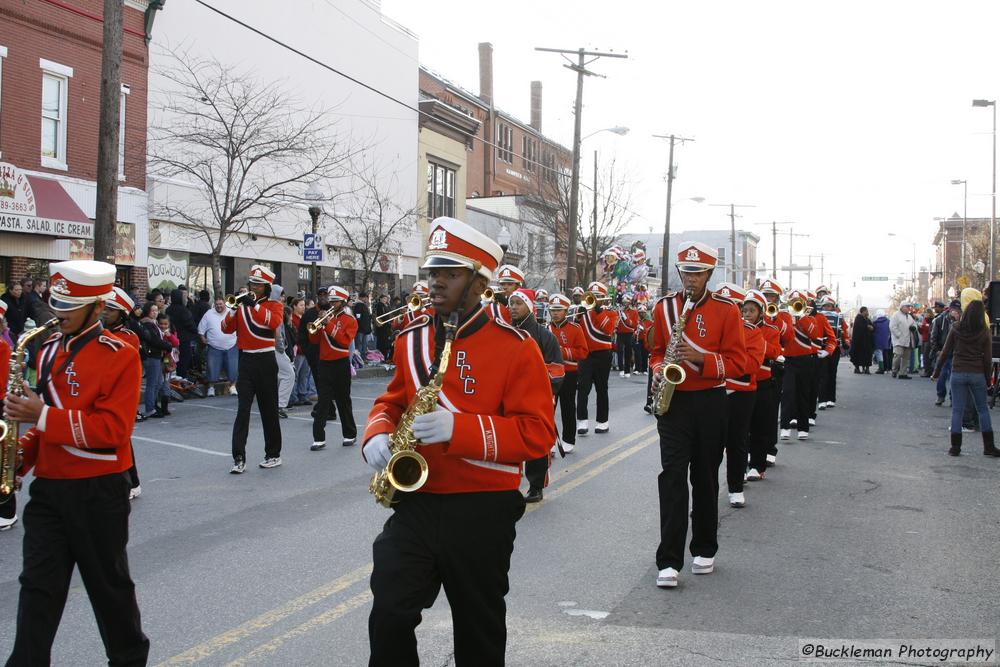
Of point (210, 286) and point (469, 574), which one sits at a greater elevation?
point (210, 286)

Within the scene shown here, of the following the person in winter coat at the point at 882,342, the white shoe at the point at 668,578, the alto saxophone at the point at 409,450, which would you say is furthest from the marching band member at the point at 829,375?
the alto saxophone at the point at 409,450

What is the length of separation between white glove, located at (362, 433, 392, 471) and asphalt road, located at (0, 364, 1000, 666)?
185 centimetres

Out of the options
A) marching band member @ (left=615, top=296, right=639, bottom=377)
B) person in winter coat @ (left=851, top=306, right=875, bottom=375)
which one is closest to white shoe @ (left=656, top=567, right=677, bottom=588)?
marching band member @ (left=615, top=296, right=639, bottom=377)

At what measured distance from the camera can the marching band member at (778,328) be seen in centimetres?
1147

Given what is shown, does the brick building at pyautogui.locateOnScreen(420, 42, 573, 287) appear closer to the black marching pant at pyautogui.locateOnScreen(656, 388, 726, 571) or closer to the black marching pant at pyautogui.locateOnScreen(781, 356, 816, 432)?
the black marching pant at pyautogui.locateOnScreen(781, 356, 816, 432)

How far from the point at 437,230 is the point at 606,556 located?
406cm

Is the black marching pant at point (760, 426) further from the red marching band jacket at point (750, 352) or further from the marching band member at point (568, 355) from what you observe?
the marching band member at point (568, 355)

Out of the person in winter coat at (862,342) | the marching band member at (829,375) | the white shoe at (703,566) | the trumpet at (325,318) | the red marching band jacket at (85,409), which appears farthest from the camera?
the person in winter coat at (862,342)

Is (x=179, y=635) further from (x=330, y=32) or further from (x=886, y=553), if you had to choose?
(x=330, y=32)

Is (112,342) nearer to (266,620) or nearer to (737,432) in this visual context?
(266,620)

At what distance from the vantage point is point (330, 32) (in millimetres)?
32781

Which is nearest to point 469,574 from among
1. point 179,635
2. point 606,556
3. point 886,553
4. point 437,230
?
point 437,230

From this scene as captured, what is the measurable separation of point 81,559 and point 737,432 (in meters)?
6.13

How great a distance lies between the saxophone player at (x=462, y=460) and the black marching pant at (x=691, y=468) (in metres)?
2.80
